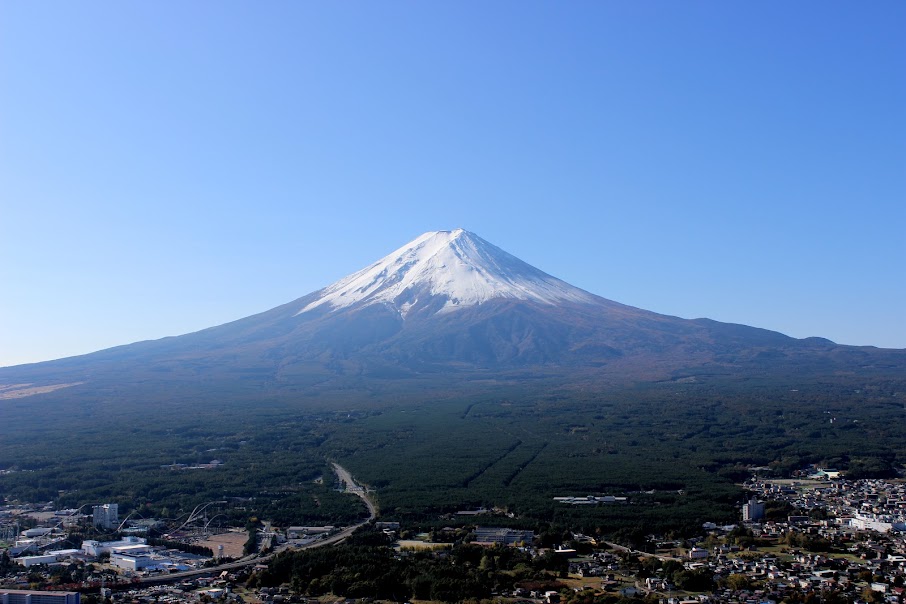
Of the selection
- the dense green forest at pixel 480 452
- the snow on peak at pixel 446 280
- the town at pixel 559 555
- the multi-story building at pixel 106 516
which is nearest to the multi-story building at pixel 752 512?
the town at pixel 559 555

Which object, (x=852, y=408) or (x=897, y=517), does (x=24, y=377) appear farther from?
(x=897, y=517)

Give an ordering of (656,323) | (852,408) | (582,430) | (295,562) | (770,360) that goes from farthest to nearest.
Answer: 1. (656,323)
2. (770,360)
3. (852,408)
4. (582,430)
5. (295,562)

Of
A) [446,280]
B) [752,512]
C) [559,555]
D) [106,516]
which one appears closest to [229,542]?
[106,516]

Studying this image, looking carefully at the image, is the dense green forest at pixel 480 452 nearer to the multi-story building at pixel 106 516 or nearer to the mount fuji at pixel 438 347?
the multi-story building at pixel 106 516

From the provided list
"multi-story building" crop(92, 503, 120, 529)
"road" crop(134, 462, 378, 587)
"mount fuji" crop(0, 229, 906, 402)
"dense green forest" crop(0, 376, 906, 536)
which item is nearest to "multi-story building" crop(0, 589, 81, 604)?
"road" crop(134, 462, 378, 587)

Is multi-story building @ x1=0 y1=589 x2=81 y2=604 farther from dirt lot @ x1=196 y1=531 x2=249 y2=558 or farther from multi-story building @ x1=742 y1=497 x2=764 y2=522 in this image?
multi-story building @ x1=742 y1=497 x2=764 y2=522

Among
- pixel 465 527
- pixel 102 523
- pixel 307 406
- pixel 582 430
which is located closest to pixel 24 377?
pixel 307 406
